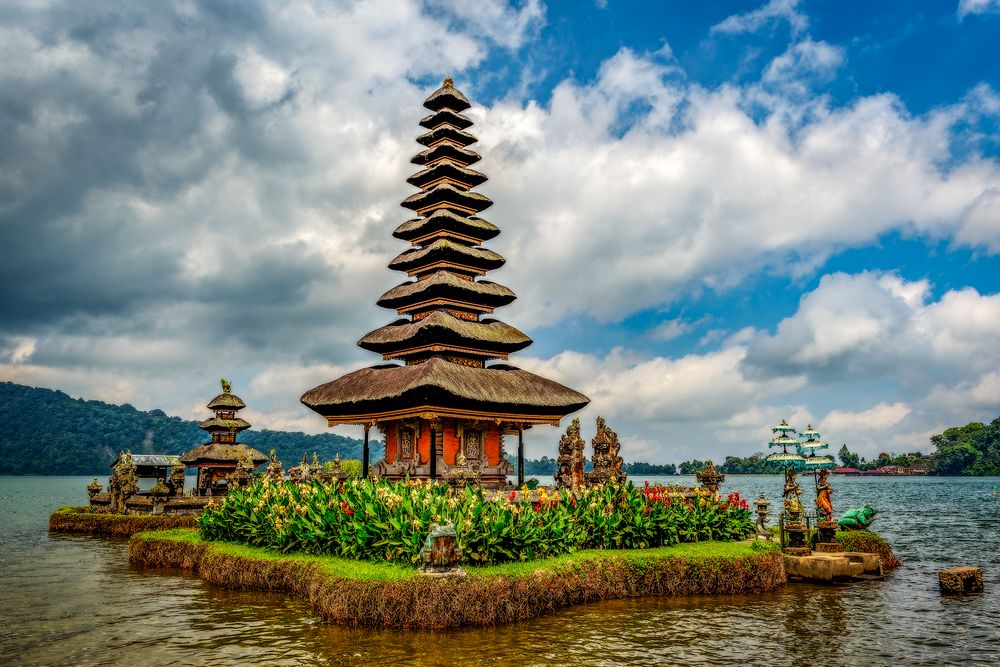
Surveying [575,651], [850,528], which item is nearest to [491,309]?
[850,528]

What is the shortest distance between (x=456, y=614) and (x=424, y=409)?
13603 millimetres

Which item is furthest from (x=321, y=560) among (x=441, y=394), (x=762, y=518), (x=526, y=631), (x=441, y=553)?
(x=762, y=518)

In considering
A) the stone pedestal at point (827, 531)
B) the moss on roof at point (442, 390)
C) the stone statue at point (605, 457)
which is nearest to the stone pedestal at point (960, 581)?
the stone pedestal at point (827, 531)

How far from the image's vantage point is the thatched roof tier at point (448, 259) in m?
31.9

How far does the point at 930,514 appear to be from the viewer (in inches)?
2064

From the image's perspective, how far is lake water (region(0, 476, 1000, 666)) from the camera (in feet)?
38.3

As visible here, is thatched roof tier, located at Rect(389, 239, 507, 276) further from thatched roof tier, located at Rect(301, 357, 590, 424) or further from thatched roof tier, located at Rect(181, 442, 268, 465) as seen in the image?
thatched roof tier, located at Rect(181, 442, 268, 465)

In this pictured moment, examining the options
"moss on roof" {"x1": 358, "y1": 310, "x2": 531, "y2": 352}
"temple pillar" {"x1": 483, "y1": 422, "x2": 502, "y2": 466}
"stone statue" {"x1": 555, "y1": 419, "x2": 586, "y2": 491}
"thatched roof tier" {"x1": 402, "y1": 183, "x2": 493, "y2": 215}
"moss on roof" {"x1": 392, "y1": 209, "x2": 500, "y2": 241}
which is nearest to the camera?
"stone statue" {"x1": 555, "y1": 419, "x2": 586, "y2": 491}

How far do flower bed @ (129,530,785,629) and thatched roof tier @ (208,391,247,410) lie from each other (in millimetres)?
22589

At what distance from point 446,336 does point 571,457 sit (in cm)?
848

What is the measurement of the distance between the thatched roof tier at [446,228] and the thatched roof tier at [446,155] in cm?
325

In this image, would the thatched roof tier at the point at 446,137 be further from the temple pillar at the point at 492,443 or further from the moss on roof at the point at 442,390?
the temple pillar at the point at 492,443

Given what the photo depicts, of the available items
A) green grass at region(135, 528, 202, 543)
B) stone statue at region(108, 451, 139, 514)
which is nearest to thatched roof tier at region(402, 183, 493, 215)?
green grass at region(135, 528, 202, 543)

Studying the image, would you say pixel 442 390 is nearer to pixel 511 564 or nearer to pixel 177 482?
pixel 511 564
